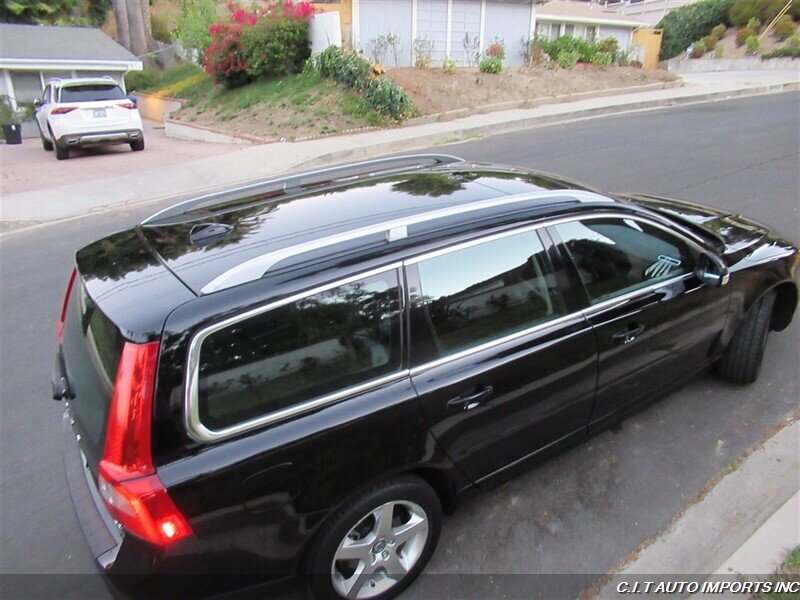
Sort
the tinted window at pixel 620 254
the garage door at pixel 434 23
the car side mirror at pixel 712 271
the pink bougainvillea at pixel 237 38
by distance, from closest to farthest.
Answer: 1. the tinted window at pixel 620 254
2. the car side mirror at pixel 712 271
3. the pink bougainvillea at pixel 237 38
4. the garage door at pixel 434 23

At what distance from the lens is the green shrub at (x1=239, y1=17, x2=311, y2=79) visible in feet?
56.9

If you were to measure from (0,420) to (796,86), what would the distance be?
2469cm

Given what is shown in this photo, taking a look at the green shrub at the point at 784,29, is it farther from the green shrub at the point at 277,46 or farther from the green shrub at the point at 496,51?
the green shrub at the point at 277,46

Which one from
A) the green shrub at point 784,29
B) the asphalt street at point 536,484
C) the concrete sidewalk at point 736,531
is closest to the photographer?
the concrete sidewalk at point 736,531

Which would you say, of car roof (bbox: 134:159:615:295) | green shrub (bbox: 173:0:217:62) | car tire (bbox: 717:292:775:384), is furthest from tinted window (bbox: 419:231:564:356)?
green shrub (bbox: 173:0:217:62)

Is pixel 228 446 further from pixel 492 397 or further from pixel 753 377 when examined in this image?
pixel 753 377

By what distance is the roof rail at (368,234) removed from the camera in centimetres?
208

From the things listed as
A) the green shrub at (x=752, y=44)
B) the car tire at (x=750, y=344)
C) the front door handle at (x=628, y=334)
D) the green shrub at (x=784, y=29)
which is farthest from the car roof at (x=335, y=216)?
the green shrub at (x=784, y=29)

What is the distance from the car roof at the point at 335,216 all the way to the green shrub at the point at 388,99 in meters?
12.1

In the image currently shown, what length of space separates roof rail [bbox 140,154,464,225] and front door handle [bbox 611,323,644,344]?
156 cm

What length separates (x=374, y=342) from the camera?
229 cm

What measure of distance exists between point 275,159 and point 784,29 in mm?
27836

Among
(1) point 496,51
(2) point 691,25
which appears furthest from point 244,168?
(2) point 691,25

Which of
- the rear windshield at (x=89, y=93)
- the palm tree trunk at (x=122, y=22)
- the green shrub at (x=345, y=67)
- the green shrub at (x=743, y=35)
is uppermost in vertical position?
the palm tree trunk at (x=122, y=22)
